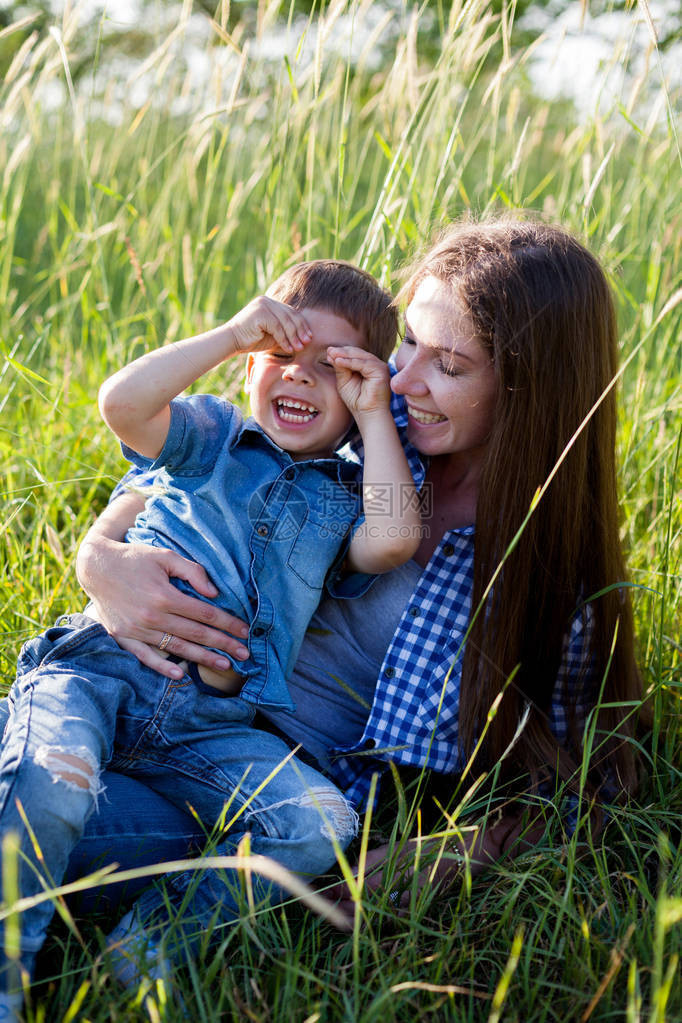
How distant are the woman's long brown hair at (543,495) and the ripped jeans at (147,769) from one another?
340 mm

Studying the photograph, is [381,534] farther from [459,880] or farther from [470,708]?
[459,880]

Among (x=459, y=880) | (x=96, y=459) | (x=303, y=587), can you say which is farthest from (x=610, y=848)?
(x=96, y=459)

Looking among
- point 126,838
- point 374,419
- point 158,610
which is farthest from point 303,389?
point 126,838

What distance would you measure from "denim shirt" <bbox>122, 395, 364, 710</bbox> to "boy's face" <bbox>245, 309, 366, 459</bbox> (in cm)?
3

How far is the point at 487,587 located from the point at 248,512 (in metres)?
0.43

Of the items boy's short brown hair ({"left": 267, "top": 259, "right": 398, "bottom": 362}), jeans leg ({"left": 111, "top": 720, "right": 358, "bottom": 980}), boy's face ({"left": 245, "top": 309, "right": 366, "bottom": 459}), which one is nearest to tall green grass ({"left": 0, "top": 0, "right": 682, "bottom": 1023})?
jeans leg ({"left": 111, "top": 720, "right": 358, "bottom": 980})

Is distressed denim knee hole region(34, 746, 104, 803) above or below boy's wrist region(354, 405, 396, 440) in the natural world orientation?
below

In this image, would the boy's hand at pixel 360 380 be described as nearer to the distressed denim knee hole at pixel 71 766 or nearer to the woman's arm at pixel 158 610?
the woman's arm at pixel 158 610

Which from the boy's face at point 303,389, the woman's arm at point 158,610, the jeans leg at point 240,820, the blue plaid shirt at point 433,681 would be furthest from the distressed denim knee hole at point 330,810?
the boy's face at point 303,389

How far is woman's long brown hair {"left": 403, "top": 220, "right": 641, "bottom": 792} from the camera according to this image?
4.81ft

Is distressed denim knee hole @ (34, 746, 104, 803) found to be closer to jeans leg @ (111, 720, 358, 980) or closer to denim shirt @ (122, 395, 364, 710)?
jeans leg @ (111, 720, 358, 980)

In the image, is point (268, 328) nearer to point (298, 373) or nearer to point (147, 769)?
point (298, 373)

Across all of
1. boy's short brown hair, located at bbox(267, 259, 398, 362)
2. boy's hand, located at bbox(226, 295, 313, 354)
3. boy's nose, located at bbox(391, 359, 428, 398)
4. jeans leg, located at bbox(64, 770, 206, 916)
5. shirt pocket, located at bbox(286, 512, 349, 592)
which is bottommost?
jeans leg, located at bbox(64, 770, 206, 916)

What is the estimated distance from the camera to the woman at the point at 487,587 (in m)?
1.44
